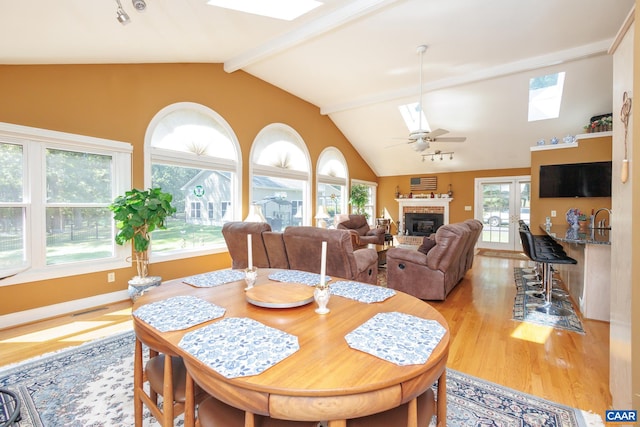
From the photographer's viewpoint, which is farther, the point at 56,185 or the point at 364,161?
the point at 364,161

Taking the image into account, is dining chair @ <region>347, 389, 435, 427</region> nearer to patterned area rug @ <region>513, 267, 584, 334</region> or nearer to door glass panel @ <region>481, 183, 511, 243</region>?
patterned area rug @ <region>513, 267, 584, 334</region>

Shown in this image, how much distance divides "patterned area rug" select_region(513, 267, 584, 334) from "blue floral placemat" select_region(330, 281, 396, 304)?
2540 millimetres

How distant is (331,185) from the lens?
813 cm

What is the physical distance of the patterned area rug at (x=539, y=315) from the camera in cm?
301

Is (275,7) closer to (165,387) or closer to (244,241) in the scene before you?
(244,241)

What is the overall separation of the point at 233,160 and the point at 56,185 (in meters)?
2.50

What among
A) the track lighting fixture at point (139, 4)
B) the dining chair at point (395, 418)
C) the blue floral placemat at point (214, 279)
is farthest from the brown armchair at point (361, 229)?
the dining chair at point (395, 418)

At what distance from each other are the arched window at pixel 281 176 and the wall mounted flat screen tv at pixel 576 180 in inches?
194

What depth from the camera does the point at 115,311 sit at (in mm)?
3434

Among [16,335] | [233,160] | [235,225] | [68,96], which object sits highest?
[68,96]

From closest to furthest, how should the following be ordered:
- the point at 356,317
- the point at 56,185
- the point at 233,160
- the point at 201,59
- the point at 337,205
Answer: the point at 356,317 < the point at 56,185 < the point at 201,59 < the point at 233,160 < the point at 337,205

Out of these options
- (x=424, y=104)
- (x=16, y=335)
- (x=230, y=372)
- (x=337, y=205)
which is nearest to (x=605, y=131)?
(x=424, y=104)

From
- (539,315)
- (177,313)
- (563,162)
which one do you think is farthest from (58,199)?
(563,162)

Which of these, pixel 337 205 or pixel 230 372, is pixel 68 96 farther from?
pixel 337 205
